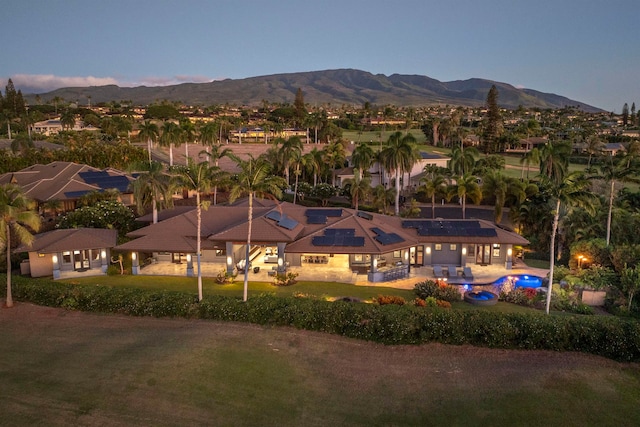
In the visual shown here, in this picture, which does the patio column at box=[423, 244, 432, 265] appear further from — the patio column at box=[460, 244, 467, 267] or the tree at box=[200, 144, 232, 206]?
the tree at box=[200, 144, 232, 206]

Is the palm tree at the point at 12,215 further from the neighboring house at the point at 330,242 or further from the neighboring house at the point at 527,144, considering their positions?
the neighboring house at the point at 527,144

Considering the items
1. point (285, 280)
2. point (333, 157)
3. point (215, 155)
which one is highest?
point (215, 155)

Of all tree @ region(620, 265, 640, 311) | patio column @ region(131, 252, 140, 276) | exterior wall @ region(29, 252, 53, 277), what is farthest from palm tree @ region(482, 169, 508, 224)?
exterior wall @ region(29, 252, 53, 277)

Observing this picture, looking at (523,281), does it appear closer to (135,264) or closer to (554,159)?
(554,159)

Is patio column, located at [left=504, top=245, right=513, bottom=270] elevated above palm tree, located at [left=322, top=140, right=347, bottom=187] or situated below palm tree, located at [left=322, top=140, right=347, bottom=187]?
below

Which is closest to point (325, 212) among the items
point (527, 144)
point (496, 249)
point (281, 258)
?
point (281, 258)

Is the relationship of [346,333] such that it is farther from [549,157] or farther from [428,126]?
[428,126]

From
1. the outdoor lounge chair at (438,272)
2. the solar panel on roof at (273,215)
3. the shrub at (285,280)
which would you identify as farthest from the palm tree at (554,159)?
the shrub at (285,280)
